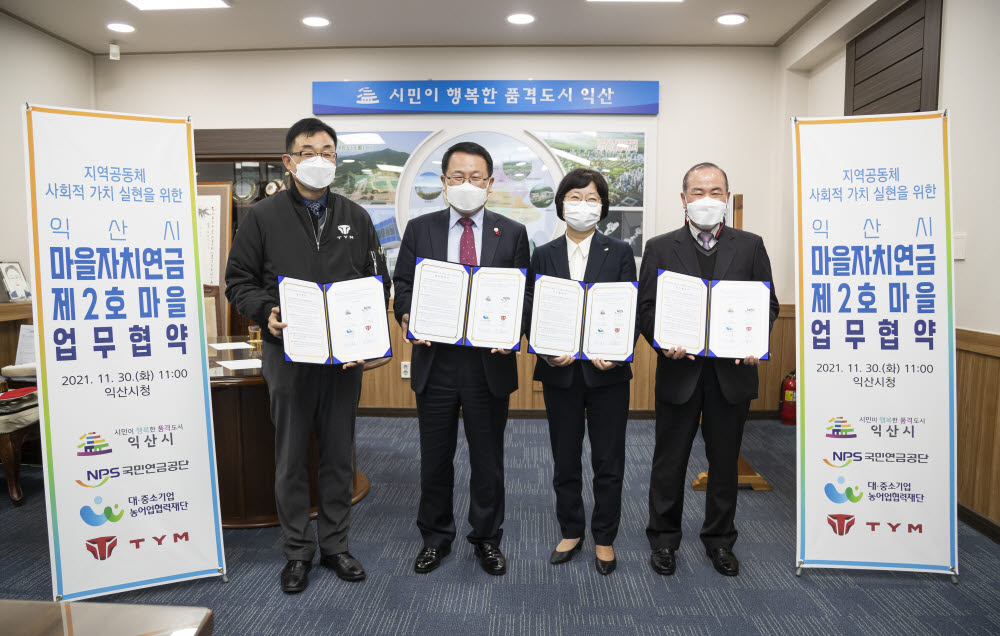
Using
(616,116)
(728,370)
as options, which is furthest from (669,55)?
(728,370)

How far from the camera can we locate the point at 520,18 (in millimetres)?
4117

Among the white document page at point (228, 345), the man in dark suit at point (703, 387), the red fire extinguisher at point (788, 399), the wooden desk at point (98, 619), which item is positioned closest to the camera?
the wooden desk at point (98, 619)

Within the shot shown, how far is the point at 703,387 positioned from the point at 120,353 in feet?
7.06

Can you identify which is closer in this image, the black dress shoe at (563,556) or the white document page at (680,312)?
the white document page at (680,312)

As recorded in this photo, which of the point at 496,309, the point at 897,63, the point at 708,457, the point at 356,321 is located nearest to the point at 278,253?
the point at 356,321

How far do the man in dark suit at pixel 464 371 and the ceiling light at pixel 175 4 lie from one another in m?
2.61

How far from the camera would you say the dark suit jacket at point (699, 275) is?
7.46 feet

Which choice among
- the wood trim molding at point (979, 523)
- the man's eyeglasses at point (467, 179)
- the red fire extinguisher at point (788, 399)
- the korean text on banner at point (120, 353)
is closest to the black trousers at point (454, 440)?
the man's eyeglasses at point (467, 179)

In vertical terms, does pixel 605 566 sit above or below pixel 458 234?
below

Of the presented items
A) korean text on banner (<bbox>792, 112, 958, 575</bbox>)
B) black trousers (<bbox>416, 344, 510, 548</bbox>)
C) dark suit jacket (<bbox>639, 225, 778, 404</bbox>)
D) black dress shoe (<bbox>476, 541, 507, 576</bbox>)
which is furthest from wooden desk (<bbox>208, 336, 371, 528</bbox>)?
korean text on banner (<bbox>792, 112, 958, 575</bbox>)

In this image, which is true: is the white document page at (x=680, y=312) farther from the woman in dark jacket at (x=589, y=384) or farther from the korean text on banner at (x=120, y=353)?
the korean text on banner at (x=120, y=353)

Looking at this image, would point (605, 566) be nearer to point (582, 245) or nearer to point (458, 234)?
point (582, 245)

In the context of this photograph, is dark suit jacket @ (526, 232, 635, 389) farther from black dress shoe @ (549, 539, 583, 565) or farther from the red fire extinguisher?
the red fire extinguisher

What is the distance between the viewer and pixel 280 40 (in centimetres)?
455
